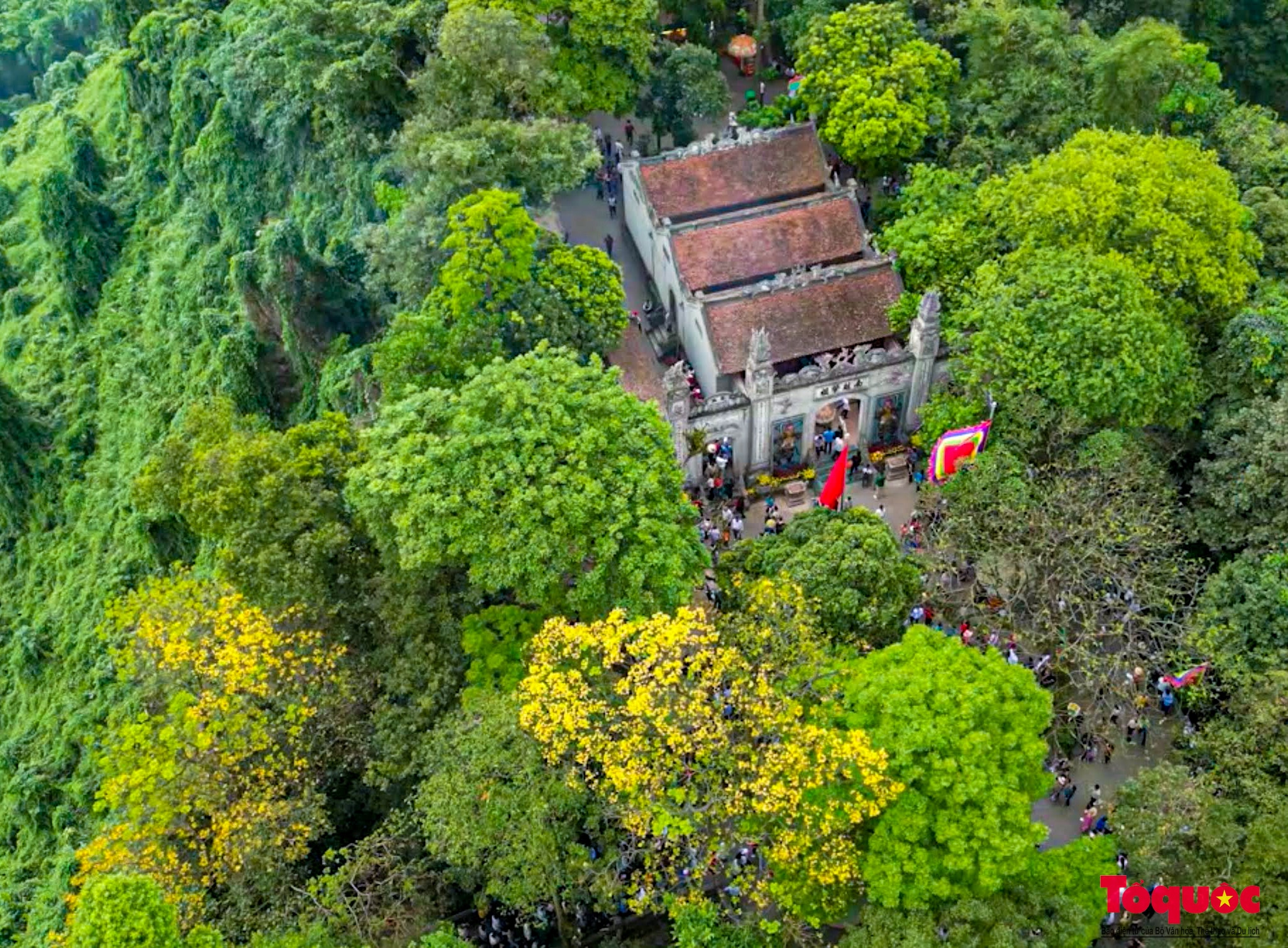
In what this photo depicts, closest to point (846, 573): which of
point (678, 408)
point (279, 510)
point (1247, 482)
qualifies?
point (678, 408)

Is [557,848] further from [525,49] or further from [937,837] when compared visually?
[525,49]

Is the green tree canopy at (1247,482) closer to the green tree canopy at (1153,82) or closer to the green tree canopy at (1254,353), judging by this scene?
the green tree canopy at (1254,353)

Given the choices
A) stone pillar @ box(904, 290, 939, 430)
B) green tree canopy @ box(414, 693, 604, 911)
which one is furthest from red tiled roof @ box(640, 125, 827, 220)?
green tree canopy @ box(414, 693, 604, 911)

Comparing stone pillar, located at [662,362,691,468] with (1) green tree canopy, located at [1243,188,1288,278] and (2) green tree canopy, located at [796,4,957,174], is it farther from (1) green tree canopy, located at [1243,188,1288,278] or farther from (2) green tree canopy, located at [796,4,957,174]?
(1) green tree canopy, located at [1243,188,1288,278]

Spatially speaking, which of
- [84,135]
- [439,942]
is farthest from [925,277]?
[84,135]

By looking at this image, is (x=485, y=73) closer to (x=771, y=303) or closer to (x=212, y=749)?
(x=771, y=303)

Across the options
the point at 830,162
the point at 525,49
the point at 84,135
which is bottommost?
the point at 84,135

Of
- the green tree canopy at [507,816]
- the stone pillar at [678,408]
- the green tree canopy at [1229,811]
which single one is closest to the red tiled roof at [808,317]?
the stone pillar at [678,408]
